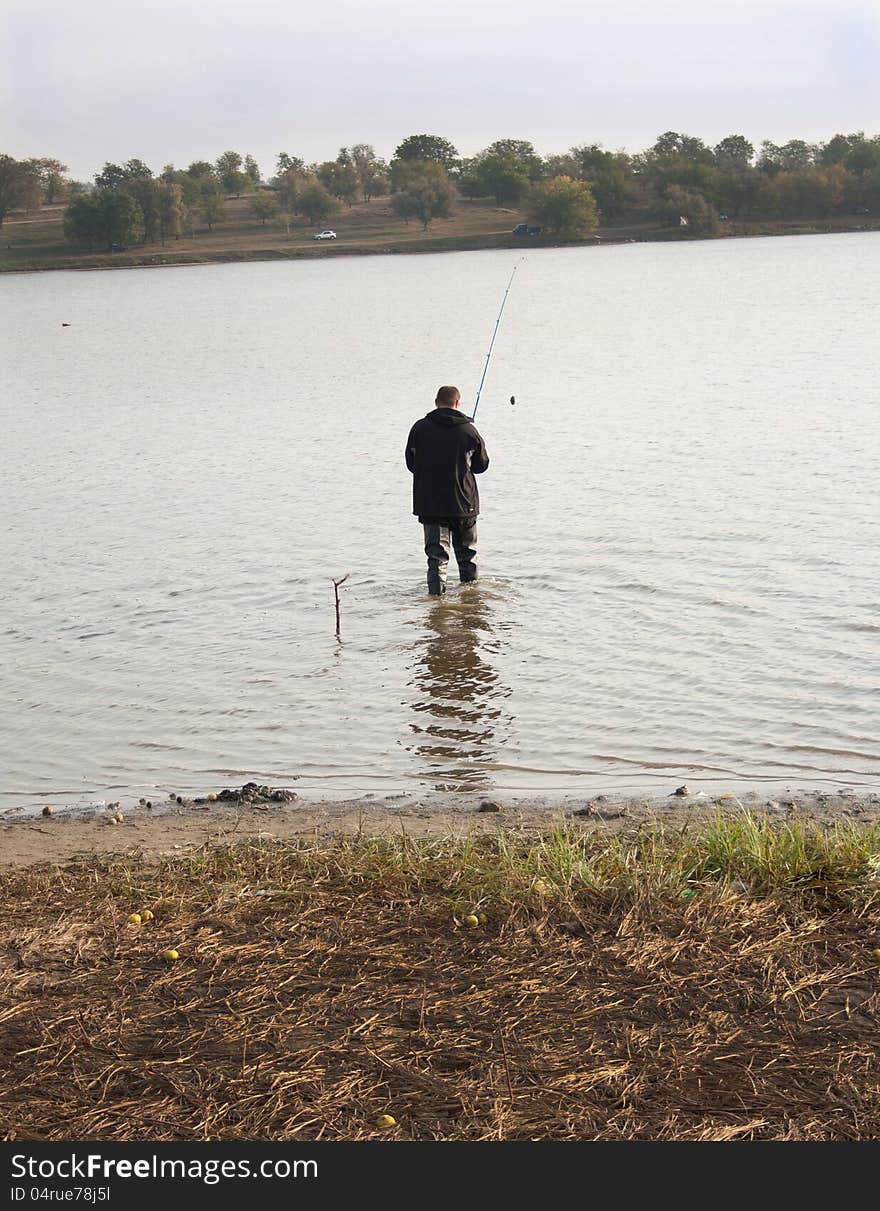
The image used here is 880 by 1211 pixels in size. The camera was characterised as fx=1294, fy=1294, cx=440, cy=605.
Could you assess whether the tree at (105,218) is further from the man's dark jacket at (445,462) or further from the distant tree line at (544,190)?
the man's dark jacket at (445,462)

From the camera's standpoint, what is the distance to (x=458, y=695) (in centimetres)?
902

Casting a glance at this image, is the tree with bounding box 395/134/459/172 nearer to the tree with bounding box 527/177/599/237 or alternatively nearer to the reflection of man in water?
the tree with bounding box 527/177/599/237

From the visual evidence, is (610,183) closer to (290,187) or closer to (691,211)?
(691,211)

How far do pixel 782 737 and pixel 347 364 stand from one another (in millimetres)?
28393

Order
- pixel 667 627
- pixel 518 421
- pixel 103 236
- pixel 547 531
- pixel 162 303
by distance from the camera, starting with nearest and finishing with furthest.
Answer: pixel 667 627 → pixel 547 531 → pixel 518 421 → pixel 162 303 → pixel 103 236

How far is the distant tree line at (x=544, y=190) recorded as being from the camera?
119500 millimetres

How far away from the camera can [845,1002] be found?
12.9ft

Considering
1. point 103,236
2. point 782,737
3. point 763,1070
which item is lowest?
point 782,737

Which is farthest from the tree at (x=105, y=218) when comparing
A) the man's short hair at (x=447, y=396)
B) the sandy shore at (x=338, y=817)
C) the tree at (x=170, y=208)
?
the sandy shore at (x=338, y=817)

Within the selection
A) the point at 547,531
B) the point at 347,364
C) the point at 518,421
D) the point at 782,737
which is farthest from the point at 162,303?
the point at 782,737

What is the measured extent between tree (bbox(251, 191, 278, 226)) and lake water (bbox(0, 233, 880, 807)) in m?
110

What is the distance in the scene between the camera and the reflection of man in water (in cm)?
776

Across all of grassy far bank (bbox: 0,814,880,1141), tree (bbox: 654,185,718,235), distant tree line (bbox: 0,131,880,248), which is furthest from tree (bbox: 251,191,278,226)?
grassy far bank (bbox: 0,814,880,1141)

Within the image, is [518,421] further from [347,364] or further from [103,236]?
[103,236]
